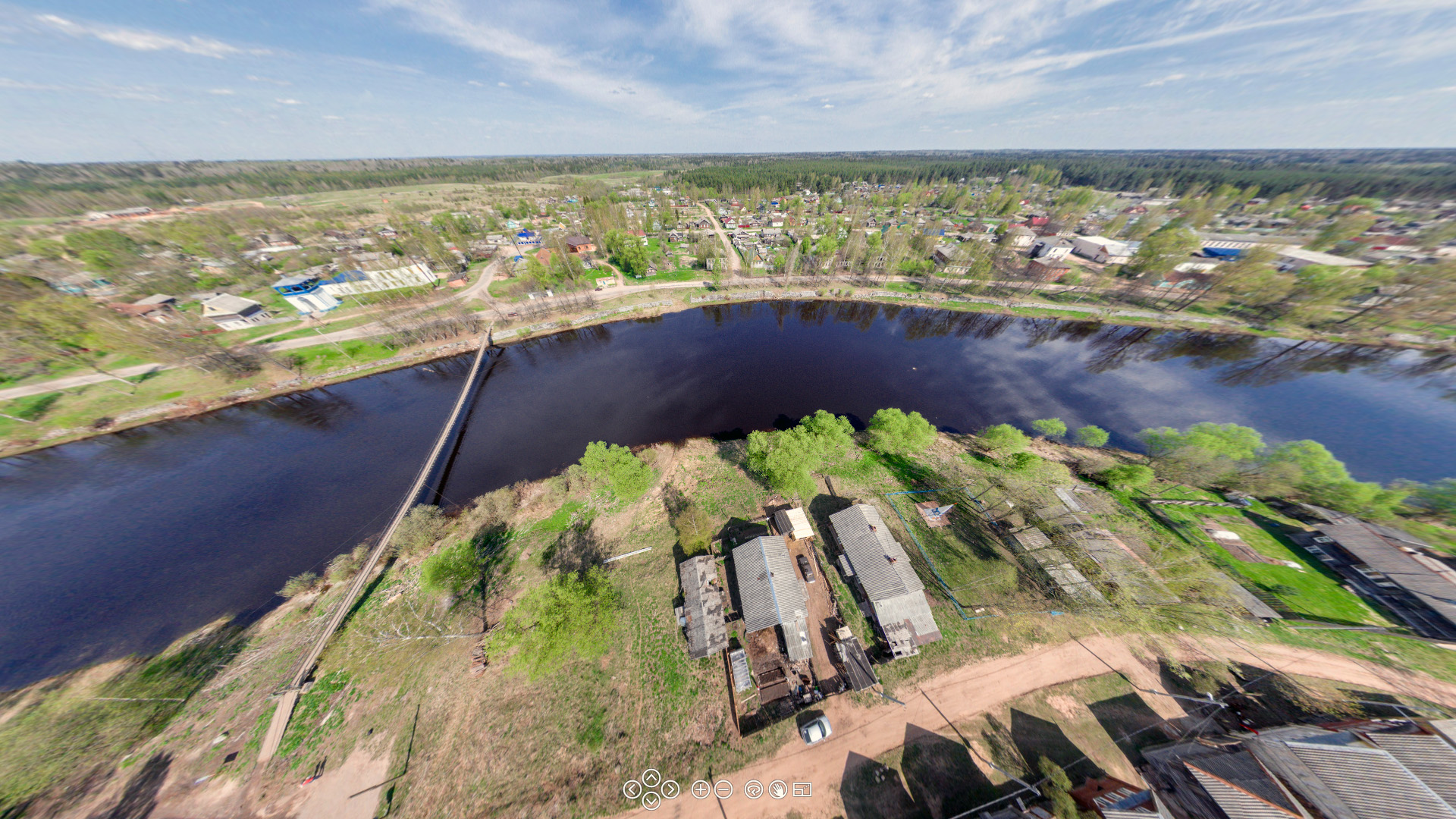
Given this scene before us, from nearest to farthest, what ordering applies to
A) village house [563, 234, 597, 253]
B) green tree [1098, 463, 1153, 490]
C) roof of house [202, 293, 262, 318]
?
1. green tree [1098, 463, 1153, 490]
2. roof of house [202, 293, 262, 318]
3. village house [563, 234, 597, 253]

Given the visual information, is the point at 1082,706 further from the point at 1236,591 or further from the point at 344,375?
the point at 344,375

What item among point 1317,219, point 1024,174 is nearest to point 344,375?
point 1317,219

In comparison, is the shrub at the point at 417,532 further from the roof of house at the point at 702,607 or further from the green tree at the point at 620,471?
the roof of house at the point at 702,607

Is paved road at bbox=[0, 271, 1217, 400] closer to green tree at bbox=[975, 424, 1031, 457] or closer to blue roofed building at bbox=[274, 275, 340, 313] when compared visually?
blue roofed building at bbox=[274, 275, 340, 313]

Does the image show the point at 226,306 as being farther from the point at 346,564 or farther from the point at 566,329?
the point at 346,564

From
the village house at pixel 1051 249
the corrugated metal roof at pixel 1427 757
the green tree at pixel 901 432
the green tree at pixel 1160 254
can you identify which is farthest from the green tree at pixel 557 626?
the village house at pixel 1051 249

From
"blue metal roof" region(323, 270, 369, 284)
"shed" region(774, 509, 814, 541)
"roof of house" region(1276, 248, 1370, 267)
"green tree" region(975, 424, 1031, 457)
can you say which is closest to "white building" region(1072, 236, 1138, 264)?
"roof of house" region(1276, 248, 1370, 267)
